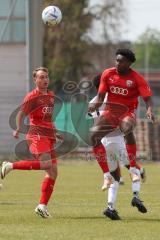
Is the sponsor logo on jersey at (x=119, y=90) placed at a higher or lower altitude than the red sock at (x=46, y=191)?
higher

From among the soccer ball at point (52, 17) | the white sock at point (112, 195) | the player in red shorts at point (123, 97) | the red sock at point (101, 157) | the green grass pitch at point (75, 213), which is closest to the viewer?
the green grass pitch at point (75, 213)

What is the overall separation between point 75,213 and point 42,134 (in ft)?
4.48

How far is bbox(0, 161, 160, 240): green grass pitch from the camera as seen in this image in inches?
441

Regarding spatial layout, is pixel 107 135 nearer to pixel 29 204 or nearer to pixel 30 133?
pixel 30 133

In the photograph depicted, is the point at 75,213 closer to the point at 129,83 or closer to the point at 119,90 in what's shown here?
the point at 119,90

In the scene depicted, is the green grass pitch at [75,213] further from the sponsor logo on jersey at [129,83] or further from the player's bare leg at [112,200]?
the sponsor logo on jersey at [129,83]

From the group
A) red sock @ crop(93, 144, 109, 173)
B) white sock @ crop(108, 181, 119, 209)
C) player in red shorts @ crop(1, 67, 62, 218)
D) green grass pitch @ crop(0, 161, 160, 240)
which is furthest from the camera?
red sock @ crop(93, 144, 109, 173)

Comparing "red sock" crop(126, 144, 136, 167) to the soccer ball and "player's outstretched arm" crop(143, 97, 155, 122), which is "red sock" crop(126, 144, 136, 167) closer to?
"player's outstretched arm" crop(143, 97, 155, 122)

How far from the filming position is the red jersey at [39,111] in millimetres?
13438

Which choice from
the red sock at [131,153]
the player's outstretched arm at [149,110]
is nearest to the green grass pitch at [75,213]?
the red sock at [131,153]

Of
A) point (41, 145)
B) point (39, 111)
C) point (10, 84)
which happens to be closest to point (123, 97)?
point (39, 111)

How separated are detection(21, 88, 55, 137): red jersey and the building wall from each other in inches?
771

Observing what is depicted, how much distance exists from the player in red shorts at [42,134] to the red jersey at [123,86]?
0.86 m

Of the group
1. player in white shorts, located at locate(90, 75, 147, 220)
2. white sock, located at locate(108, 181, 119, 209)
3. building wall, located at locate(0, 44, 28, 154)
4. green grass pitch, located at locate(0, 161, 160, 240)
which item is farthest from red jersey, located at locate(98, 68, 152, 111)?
building wall, located at locate(0, 44, 28, 154)
